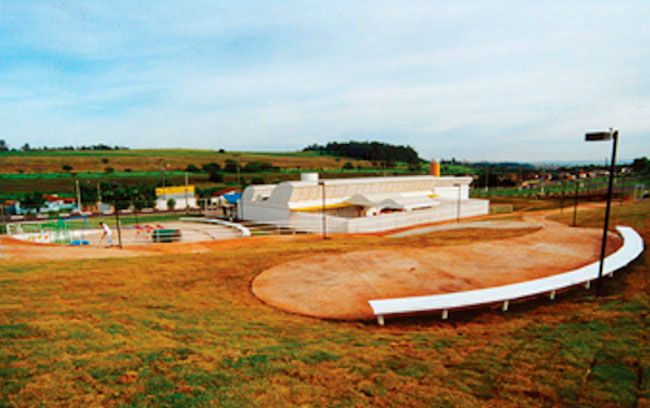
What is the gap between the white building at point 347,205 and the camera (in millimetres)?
35938

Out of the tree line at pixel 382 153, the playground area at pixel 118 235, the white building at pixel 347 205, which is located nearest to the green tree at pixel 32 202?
the playground area at pixel 118 235

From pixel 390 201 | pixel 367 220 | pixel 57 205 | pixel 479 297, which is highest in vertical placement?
pixel 479 297

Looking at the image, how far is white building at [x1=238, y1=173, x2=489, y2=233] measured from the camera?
118 ft

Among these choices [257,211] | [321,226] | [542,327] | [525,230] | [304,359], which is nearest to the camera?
[304,359]

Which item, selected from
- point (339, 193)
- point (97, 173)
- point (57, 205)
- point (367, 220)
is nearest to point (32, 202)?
point (57, 205)

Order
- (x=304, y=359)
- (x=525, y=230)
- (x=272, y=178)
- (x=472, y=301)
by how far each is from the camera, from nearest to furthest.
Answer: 1. (x=304, y=359)
2. (x=472, y=301)
3. (x=525, y=230)
4. (x=272, y=178)

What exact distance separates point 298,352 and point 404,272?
7.80 m

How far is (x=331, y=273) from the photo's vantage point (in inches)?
541

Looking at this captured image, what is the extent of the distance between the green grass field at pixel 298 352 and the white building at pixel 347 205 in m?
24.8

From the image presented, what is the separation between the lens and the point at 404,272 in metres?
13.4

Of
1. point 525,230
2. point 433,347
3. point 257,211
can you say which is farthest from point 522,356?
point 257,211

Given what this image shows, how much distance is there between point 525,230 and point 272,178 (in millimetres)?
84045

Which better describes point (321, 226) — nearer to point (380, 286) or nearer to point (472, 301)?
point (380, 286)

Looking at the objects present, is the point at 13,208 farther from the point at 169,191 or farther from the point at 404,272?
the point at 404,272
